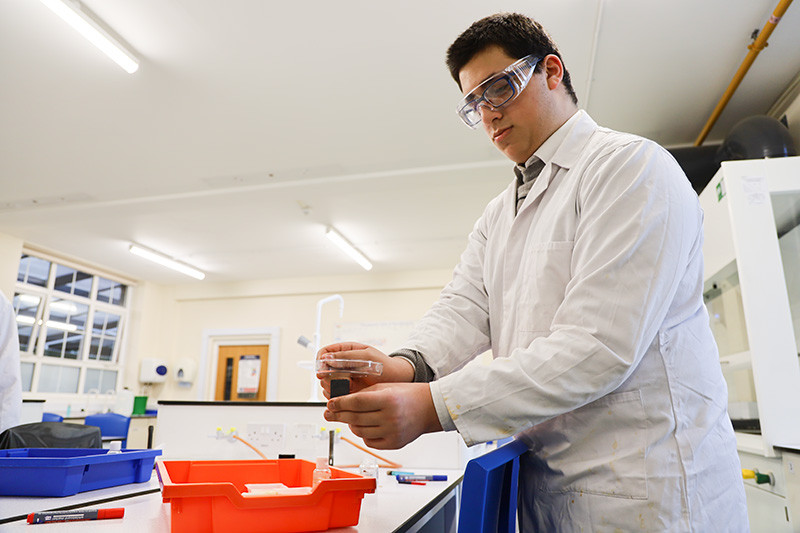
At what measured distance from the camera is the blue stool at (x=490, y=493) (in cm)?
64

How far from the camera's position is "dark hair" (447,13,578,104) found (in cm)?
101

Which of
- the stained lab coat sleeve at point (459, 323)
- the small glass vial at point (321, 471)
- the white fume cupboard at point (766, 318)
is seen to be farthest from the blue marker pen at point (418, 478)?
the white fume cupboard at point (766, 318)

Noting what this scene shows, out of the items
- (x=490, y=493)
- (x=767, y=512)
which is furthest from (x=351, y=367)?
(x=767, y=512)

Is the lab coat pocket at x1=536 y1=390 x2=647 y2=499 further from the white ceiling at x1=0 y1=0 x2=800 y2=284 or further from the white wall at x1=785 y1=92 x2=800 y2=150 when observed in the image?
the white wall at x1=785 y1=92 x2=800 y2=150

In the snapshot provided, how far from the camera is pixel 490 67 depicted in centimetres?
102

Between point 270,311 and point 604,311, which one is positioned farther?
point 270,311

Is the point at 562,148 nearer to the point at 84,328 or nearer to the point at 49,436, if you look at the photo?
the point at 49,436

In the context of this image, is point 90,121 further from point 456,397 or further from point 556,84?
point 456,397

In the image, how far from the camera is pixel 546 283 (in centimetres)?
86

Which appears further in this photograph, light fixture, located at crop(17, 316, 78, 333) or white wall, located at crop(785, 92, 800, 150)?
light fixture, located at crop(17, 316, 78, 333)

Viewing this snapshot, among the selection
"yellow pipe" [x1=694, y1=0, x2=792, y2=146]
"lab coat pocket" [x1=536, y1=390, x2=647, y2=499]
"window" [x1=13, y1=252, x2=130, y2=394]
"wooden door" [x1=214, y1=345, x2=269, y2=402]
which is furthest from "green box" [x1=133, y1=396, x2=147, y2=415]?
"lab coat pocket" [x1=536, y1=390, x2=647, y2=499]

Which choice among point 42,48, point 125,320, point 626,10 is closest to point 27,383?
point 125,320

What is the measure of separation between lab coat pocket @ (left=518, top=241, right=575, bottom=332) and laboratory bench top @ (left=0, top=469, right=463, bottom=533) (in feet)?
1.51

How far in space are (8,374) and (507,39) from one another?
243 centimetres
